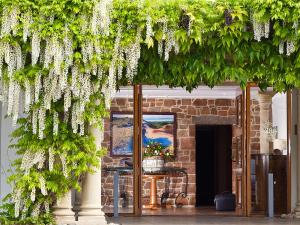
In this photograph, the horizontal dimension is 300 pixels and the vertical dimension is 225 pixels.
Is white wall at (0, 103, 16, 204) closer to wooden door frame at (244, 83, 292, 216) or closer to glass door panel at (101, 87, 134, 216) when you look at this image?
glass door panel at (101, 87, 134, 216)

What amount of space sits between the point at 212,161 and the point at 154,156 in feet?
11.4

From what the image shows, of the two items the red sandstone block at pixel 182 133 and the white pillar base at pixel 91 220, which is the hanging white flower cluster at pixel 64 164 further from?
the red sandstone block at pixel 182 133

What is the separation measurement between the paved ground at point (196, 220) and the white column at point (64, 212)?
176cm

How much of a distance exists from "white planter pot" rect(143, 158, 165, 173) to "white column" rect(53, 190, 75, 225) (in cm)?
520

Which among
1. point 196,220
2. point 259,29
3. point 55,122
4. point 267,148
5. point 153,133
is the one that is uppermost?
point 259,29

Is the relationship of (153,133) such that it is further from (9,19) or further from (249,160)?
(9,19)

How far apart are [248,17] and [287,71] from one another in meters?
0.70

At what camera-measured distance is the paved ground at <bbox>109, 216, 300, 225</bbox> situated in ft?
37.0

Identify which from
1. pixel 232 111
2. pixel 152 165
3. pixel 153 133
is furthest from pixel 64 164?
pixel 232 111

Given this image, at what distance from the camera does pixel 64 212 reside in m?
9.42

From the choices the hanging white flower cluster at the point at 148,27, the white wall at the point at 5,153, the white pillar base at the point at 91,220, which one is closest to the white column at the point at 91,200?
the white pillar base at the point at 91,220

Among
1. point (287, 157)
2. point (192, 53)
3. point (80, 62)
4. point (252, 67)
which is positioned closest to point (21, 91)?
point (80, 62)

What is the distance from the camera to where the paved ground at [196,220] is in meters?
11.3

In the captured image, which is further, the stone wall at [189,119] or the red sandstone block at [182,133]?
the red sandstone block at [182,133]
